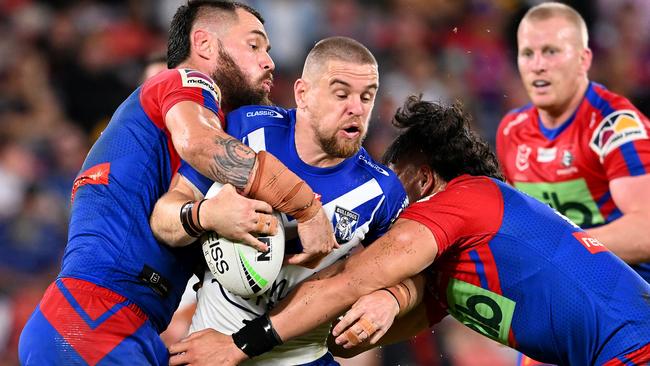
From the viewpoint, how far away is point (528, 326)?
4.15 m

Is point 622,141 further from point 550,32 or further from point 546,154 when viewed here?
point 550,32

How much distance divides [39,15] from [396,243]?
7.34 metres

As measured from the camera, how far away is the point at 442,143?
4574mm

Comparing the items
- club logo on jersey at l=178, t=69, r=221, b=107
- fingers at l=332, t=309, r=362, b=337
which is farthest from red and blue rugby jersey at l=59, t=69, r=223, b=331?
fingers at l=332, t=309, r=362, b=337

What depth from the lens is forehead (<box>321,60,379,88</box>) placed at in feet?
13.6

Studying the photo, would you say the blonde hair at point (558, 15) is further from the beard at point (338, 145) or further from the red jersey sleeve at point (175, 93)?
the red jersey sleeve at point (175, 93)

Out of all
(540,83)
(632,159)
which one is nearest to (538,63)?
(540,83)

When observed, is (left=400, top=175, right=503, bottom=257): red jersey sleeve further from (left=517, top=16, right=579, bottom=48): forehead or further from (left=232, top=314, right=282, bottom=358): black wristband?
(left=517, top=16, right=579, bottom=48): forehead

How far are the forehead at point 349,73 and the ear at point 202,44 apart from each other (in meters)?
0.75

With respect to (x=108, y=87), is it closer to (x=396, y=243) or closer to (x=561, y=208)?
(x=561, y=208)

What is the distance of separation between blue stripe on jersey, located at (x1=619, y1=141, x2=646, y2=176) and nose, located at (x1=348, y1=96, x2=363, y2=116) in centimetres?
241

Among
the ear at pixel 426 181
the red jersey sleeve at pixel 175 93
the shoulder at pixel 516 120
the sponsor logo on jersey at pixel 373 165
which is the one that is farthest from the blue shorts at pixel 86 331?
the shoulder at pixel 516 120

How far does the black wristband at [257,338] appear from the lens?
3979 millimetres

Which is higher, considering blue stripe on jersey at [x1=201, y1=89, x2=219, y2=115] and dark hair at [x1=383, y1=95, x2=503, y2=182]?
blue stripe on jersey at [x1=201, y1=89, x2=219, y2=115]
